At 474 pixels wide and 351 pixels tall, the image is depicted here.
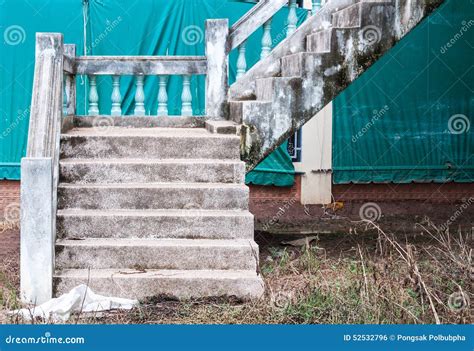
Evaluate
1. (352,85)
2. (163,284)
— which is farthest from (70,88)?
(352,85)

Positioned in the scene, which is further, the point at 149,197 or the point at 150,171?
the point at 150,171

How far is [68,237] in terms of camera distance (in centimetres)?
630

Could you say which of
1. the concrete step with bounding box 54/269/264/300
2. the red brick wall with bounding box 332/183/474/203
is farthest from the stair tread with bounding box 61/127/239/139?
the red brick wall with bounding box 332/183/474/203

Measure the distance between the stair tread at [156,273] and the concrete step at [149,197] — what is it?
65cm

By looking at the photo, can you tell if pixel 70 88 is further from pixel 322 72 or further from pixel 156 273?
pixel 156 273

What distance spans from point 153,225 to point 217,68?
2208 mm

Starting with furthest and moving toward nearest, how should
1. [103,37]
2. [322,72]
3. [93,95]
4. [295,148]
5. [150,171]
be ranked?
1. [295,148]
2. [103,37]
3. [93,95]
4. [322,72]
5. [150,171]

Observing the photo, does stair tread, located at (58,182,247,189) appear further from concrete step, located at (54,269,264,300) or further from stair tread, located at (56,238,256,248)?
concrete step, located at (54,269,264,300)

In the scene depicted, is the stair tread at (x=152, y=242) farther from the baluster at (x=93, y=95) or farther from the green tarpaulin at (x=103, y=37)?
the green tarpaulin at (x=103, y=37)

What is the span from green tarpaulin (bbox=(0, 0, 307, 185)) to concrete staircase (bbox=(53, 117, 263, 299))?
13.9ft

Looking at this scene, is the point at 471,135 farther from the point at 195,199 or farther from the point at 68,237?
the point at 68,237

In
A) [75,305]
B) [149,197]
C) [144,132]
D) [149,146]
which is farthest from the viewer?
[144,132]

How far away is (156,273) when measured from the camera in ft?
19.7

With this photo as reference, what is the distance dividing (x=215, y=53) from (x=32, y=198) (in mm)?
2751
